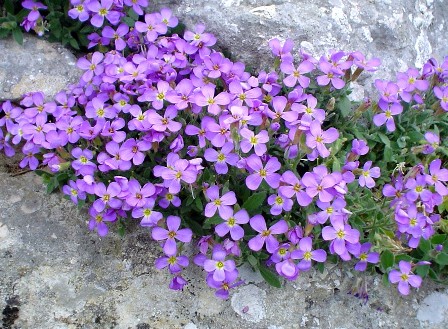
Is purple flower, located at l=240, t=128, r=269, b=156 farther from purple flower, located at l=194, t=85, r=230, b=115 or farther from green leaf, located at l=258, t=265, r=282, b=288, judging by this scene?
green leaf, located at l=258, t=265, r=282, b=288

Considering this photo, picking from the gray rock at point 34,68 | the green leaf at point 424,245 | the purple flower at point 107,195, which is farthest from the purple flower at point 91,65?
the green leaf at point 424,245

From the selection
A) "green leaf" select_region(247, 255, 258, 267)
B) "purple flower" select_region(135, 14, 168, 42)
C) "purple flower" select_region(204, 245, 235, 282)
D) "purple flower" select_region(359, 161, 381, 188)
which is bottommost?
"green leaf" select_region(247, 255, 258, 267)

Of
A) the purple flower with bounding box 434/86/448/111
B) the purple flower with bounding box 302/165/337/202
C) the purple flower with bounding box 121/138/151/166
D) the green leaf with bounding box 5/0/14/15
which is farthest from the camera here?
the green leaf with bounding box 5/0/14/15

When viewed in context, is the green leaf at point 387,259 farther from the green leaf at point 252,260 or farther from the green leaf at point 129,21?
the green leaf at point 129,21

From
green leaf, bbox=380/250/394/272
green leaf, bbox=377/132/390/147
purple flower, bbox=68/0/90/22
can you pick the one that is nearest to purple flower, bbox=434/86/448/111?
green leaf, bbox=377/132/390/147

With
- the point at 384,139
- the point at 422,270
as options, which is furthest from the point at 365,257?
the point at 384,139

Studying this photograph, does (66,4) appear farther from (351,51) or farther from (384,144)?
(384,144)

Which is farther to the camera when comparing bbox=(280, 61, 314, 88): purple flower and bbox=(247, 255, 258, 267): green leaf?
bbox=(280, 61, 314, 88): purple flower
